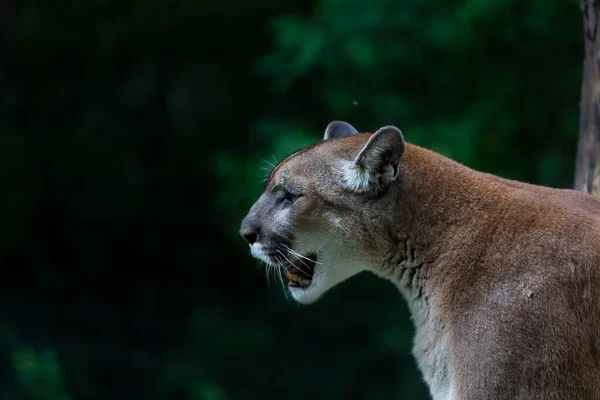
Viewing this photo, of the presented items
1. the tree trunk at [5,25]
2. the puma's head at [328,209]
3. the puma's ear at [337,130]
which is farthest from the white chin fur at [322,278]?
the tree trunk at [5,25]

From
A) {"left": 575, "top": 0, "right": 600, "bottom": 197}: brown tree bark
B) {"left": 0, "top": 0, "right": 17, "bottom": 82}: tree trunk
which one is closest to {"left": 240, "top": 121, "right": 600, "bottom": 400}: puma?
{"left": 575, "top": 0, "right": 600, "bottom": 197}: brown tree bark

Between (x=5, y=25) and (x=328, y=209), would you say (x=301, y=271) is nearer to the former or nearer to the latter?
(x=328, y=209)

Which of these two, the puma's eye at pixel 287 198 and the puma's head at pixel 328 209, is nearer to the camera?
the puma's head at pixel 328 209

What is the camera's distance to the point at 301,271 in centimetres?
427

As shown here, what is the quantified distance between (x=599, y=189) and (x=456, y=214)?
4.15ft

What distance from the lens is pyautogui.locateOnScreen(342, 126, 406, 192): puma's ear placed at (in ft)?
12.8

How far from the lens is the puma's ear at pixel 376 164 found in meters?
3.91

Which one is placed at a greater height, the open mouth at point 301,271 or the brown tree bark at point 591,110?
the brown tree bark at point 591,110

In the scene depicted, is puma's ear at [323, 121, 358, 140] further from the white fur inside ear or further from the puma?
the white fur inside ear

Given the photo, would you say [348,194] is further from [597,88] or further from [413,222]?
[597,88]

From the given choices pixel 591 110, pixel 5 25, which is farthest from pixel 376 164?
pixel 5 25

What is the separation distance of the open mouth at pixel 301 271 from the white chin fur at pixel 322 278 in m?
0.02

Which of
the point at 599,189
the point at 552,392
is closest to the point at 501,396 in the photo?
the point at 552,392

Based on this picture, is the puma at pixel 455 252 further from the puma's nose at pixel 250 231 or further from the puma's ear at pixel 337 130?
the puma's ear at pixel 337 130
